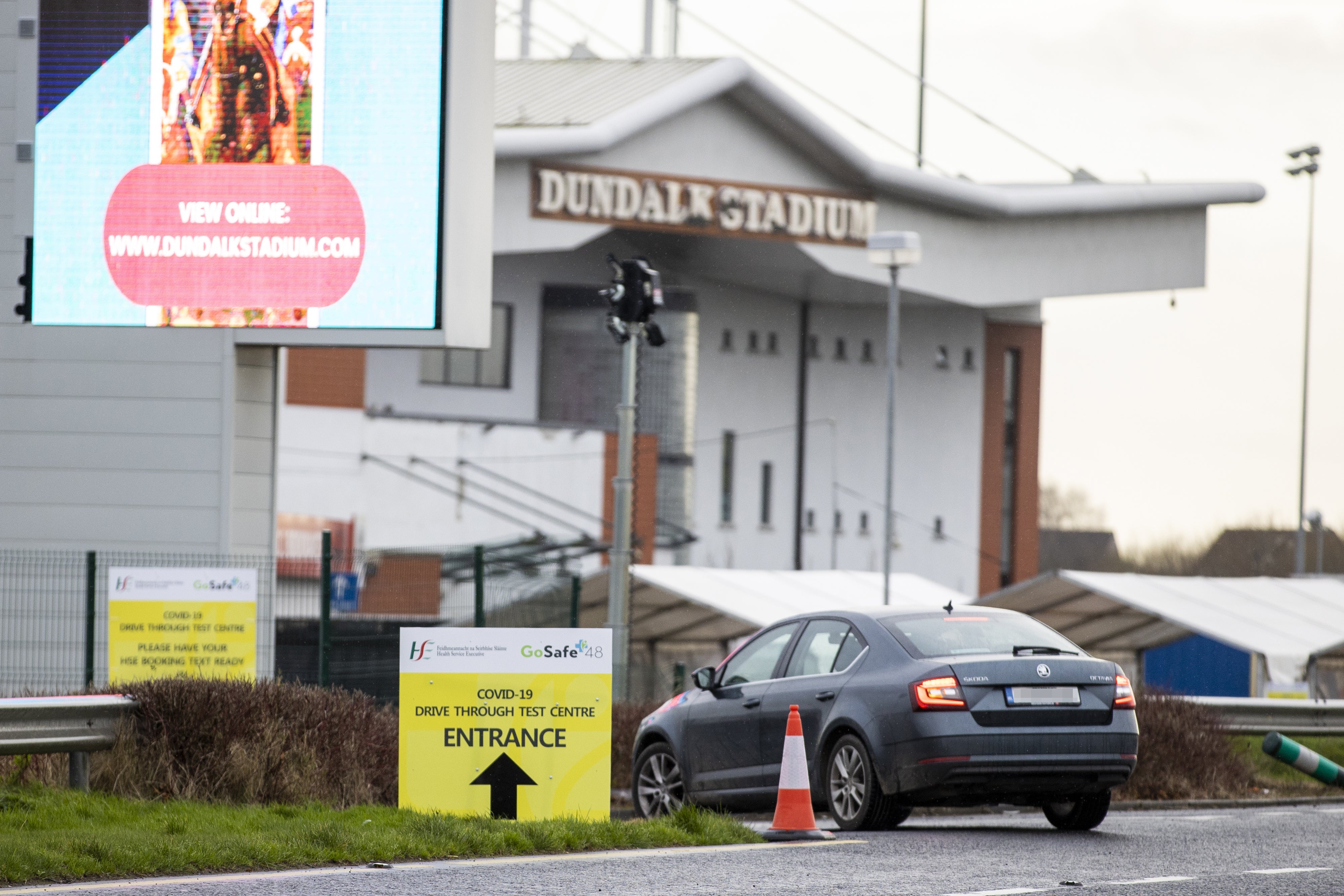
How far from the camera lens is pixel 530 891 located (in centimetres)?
888

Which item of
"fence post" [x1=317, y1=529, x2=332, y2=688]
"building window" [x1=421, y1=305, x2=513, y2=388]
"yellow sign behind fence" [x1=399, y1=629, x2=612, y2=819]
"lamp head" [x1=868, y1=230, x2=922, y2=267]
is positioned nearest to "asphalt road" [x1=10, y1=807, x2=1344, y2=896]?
"yellow sign behind fence" [x1=399, y1=629, x2=612, y2=819]

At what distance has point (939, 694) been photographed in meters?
11.7

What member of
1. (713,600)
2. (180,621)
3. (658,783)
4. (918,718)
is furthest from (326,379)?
(918,718)

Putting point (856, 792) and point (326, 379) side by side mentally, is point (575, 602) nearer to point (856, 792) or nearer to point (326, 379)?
point (856, 792)

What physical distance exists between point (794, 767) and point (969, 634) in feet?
5.56

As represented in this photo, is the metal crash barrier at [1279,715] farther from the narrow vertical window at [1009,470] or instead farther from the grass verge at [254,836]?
the narrow vertical window at [1009,470]

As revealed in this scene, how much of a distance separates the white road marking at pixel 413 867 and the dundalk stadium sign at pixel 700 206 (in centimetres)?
3337

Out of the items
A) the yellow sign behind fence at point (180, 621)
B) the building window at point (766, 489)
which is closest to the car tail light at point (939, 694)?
the yellow sign behind fence at point (180, 621)

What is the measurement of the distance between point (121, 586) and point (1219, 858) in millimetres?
9343

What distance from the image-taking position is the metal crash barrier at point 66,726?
11.2m

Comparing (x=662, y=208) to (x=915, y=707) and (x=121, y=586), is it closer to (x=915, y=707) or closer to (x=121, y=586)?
(x=121, y=586)

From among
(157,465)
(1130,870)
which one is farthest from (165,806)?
(157,465)

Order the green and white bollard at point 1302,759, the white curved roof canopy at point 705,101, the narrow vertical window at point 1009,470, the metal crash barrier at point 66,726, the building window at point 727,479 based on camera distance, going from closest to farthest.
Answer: the metal crash barrier at point 66,726
the green and white bollard at point 1302,759
the white curved roof canopy at point 705,101
the building window at point 727,479
the narrow vertical window at point 1009,470

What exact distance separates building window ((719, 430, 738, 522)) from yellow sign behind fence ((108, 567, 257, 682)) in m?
36.5
